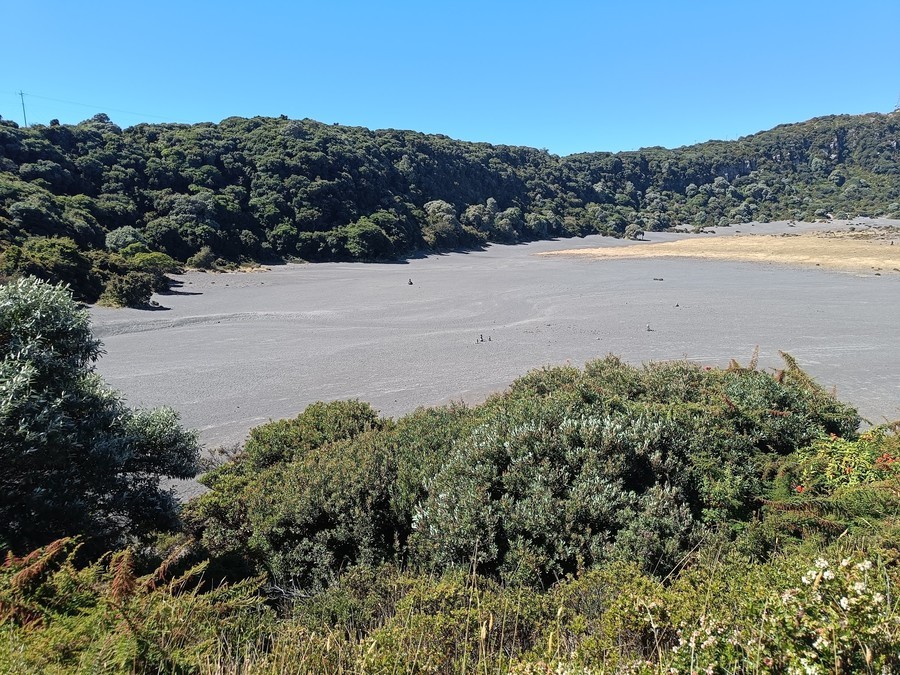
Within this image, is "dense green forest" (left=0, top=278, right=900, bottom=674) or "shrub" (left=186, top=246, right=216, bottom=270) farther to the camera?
"shrub" (left=186, top=246, right=216, bottom=270)

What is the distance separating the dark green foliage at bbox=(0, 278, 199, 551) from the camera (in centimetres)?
418

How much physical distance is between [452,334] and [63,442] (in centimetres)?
1452

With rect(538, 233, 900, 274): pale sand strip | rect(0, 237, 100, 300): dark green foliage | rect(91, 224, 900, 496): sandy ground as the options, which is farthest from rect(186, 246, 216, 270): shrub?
rect(538, 233, 900, 274): pale sand strip

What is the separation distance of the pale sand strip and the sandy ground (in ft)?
10.7

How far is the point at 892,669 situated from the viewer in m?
1.62

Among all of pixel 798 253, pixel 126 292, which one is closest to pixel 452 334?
pixel 126 292

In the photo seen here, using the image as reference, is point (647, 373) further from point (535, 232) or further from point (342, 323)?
point (535, 232)

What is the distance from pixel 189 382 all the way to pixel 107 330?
23.9ft

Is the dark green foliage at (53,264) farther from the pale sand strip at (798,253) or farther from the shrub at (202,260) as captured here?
the pale sand strip at (798,253)

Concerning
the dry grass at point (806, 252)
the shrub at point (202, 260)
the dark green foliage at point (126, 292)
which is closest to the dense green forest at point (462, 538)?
the dark green foliage at point (126, 292)

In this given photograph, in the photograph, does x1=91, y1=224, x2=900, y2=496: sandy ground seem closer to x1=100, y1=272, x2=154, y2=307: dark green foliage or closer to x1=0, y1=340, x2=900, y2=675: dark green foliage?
x1=100, y1=272, x2=154, y2=307: dark green foliage

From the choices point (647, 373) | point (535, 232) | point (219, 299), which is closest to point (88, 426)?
point (647, 373)

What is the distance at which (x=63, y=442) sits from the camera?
4.48 meters

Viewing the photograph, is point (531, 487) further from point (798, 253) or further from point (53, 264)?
point (798, 253)
